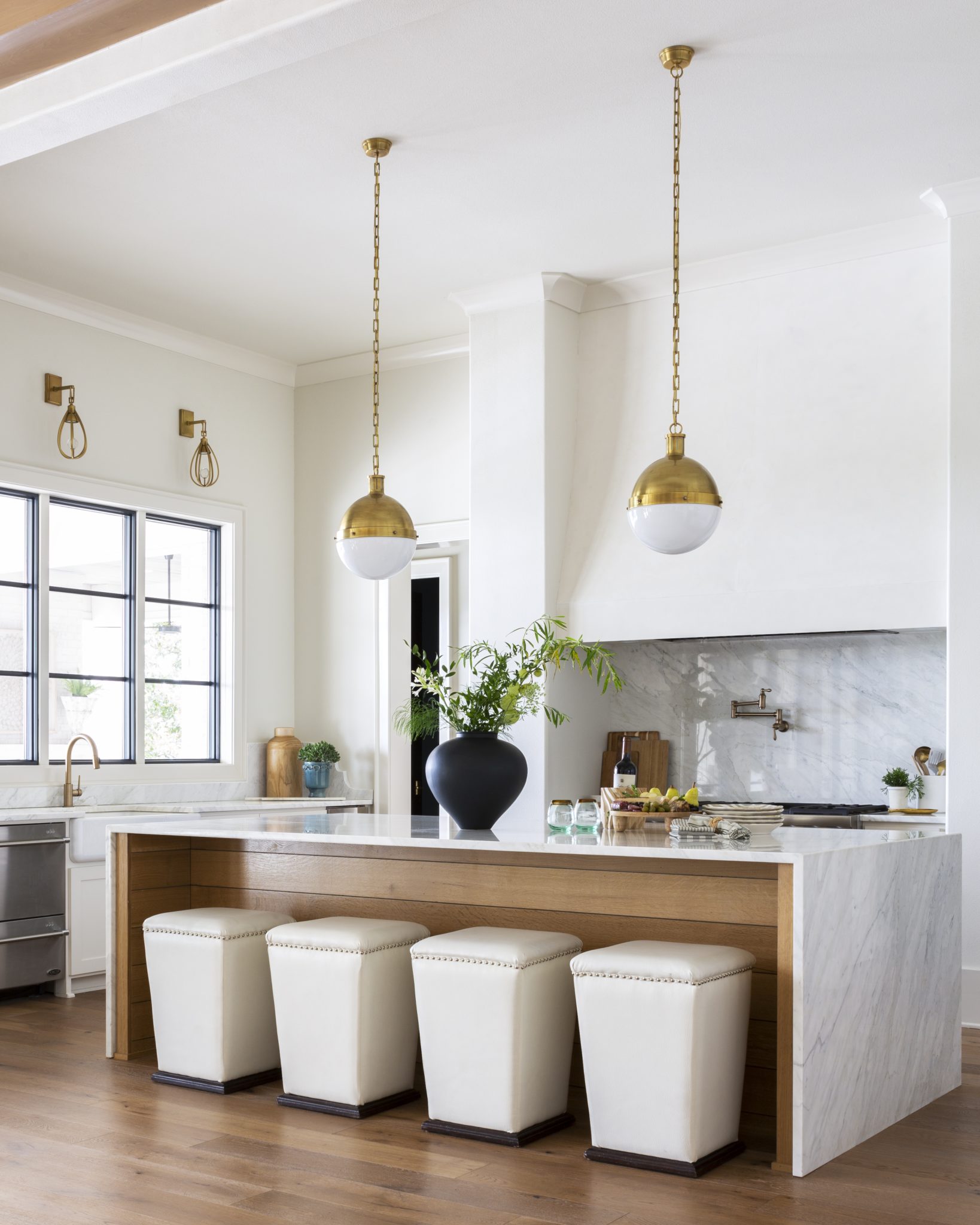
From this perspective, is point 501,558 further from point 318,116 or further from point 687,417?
point 318,116

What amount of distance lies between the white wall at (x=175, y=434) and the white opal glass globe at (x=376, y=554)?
7.24ft

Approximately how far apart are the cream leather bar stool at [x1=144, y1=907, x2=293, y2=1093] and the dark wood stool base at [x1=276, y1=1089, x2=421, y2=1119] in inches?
8.5

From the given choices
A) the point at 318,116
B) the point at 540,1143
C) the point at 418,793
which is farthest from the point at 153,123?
the point at 418,793

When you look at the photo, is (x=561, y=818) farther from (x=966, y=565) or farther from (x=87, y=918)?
(x=87, y=918)

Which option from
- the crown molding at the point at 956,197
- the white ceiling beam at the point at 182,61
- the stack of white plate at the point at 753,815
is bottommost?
the stack of white plate at the point at 753,815

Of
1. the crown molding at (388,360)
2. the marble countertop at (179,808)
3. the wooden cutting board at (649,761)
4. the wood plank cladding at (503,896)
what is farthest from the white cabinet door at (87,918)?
the crown molding at (388,360)

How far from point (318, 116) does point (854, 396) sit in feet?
7.85

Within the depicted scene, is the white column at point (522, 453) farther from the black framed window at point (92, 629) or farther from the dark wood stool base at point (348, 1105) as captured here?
the dark wood stool base at point (348, 1105)

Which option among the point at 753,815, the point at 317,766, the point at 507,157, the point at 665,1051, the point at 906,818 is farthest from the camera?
the point at 317,766

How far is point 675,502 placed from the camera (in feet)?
12.5

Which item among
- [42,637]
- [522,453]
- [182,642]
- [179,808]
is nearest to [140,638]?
[182,642]

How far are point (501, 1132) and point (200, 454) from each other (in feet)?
14.1

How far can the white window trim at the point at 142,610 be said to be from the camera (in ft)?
19.5

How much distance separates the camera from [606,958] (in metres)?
3.17
